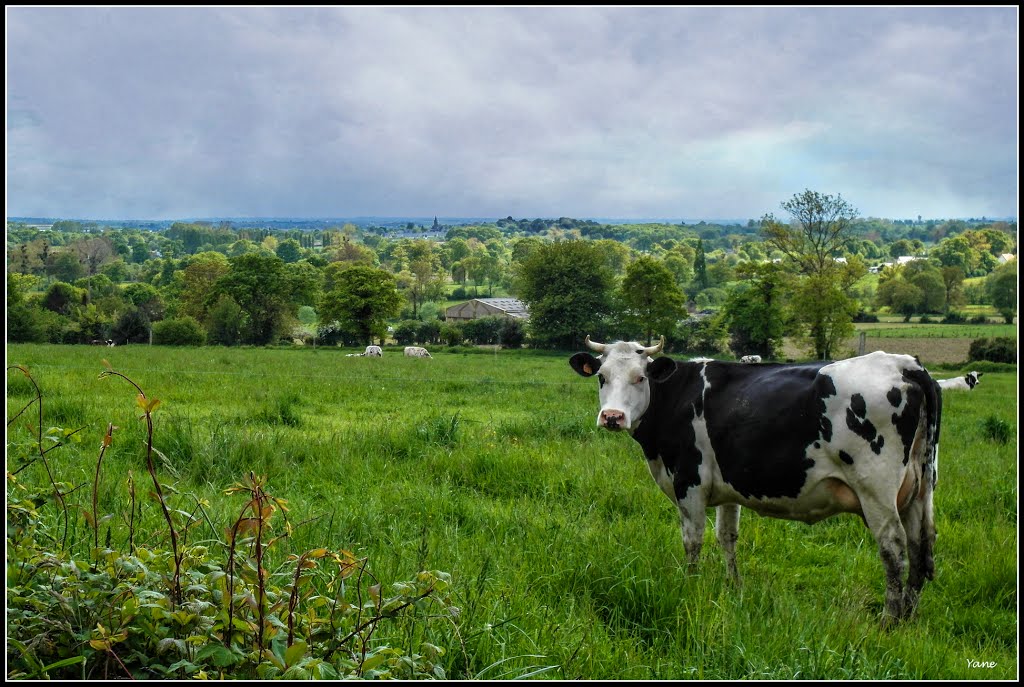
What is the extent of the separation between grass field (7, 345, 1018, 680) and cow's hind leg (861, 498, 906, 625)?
128 mm

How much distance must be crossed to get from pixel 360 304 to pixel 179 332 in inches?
73.1

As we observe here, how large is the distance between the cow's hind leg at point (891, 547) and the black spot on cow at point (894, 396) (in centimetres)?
42

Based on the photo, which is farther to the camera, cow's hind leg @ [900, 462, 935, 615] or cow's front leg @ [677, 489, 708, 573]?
cow's front leg @ [677, 489, 708, 573]

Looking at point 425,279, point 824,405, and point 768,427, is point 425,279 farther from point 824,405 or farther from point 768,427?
point 824,405

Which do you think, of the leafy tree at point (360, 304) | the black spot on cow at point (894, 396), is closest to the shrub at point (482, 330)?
the leafy tree at point (360, 304)

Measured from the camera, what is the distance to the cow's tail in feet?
11.3

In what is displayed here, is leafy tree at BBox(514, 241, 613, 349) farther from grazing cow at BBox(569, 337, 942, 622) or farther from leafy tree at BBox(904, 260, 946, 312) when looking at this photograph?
leafy tree at BBox(904, 260, 946, 312)

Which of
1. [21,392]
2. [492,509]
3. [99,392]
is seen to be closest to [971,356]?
[492,509]

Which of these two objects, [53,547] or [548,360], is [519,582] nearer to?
[53,547]

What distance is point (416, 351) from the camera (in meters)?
6.78

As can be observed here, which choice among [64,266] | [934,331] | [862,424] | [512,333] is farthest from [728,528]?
[64,266]

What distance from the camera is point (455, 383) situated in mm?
7867

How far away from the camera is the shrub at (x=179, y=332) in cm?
732

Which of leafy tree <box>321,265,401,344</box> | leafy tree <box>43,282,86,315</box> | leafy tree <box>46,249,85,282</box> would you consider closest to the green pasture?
leafy tree <box>321,265,401,344</box>
